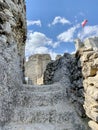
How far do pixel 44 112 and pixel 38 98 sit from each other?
1.53 ft

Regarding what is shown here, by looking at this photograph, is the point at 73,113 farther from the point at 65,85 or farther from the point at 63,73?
the point at 63,73

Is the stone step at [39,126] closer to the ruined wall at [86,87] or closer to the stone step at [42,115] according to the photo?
the stone step at [42,115]

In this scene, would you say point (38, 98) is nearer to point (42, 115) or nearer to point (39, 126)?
point (42, 115)

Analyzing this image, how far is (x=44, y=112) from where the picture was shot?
10.4 ft

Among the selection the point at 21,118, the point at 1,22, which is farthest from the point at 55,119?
the point at 1,22

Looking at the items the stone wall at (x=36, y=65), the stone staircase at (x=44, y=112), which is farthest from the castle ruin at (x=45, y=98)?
the stone wall at (x=36, y=65)

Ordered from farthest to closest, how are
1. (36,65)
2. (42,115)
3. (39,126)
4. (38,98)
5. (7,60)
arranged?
(36,65)
(38,98)
(7,60)
(42,115)
(39,126)

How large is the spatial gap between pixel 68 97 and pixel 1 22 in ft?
6.25

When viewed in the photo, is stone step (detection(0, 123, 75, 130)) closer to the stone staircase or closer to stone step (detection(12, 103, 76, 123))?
the stone staircase

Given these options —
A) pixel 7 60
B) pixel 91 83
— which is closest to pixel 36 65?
pixel 7 60

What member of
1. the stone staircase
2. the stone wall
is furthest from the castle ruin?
the stone wall

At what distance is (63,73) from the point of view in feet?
15.2

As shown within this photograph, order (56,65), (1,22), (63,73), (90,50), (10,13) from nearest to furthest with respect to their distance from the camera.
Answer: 1. (90,50)
2. (1,22)
3. (10,13)
4. (63,73)
5. (56,65)

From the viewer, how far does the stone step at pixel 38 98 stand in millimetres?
3471
